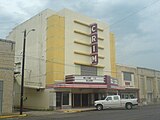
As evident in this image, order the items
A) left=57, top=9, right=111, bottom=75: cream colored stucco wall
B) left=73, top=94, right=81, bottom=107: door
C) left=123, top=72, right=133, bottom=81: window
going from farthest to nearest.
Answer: left=123, top=72, right=133, bottom=81: window < left=73, top=94, right=81, bottom=107: door < left=57, top=9, right=111, bottom=75: cream colored stucco wall

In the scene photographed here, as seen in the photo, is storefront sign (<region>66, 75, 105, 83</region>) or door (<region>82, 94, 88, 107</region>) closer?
storefront sign (<region>66, 75, 105, 83</region>)

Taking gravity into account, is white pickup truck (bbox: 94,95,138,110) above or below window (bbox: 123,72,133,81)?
below

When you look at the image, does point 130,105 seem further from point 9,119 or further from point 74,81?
point 9,119

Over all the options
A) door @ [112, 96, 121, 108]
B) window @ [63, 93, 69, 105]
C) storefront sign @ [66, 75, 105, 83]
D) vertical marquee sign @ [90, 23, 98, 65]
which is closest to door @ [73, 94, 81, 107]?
window @ [63, 93, 69, 105]

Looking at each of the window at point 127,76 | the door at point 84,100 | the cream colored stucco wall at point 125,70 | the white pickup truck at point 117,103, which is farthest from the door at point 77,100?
the window at point 127,76

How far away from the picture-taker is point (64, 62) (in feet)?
131

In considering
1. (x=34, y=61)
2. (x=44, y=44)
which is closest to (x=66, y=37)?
(x=44, y=44)

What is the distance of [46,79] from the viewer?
39.2 m

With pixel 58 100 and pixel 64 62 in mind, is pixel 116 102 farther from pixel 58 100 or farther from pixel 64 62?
pixel 64 62

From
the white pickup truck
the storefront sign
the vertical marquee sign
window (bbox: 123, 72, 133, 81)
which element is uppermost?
the vertical marquee sign

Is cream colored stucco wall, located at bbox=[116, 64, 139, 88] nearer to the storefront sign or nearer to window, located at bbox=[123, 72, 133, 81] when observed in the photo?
window, located at bbox=[123, 72, 133, 81]

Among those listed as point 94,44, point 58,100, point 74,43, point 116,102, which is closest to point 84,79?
point 58,100

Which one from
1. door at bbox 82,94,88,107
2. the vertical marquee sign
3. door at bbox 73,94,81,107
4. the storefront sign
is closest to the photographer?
the storefront sign

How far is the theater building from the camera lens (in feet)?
126
